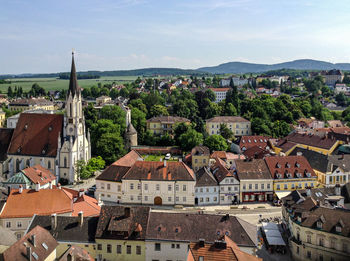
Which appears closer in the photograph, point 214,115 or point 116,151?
point 116,151

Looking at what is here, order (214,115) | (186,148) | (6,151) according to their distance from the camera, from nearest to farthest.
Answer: (6,151)
(186,148)
(214,115)

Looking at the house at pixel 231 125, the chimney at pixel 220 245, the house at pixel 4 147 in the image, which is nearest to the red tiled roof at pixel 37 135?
the house at pixel 4 147

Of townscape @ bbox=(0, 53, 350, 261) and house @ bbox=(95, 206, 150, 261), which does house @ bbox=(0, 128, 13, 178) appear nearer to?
townscape @ bbox=(0, 53, 350, 261)

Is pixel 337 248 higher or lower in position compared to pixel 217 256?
lower

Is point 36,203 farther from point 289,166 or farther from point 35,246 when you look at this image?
point 289,166

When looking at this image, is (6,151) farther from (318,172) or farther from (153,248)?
(318,172)

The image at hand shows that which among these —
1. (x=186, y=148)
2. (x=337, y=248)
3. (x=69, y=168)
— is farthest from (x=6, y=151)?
(x=337, y=248)

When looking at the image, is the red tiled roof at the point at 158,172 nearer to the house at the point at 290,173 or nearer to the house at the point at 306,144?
the house at the point at 290,173
